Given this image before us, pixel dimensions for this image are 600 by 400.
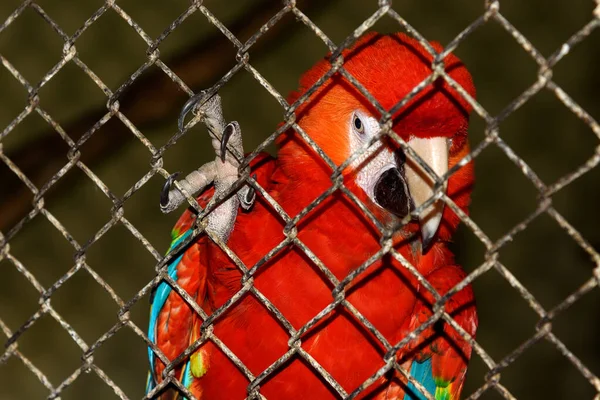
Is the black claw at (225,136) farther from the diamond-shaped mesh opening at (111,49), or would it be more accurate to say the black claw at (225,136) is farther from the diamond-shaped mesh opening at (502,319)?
the diamond-shaped mesh opening at (502,319)

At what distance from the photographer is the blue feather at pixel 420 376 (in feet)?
4.56

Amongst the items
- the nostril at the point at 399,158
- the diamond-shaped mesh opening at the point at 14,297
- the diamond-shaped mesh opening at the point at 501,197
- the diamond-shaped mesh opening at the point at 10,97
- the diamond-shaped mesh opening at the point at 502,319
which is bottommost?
the diamond-shaped mesh opening at the point at 502,319

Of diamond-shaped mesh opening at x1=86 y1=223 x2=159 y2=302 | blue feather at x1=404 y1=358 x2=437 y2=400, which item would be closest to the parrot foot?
blue feather at x1=404 y1=358 x2=437 y2=400

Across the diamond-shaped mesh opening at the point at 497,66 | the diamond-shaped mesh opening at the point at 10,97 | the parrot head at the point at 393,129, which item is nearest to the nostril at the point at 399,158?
the parrot head at the point at 393,129

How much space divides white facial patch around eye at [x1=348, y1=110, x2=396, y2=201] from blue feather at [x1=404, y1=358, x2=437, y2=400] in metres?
0.39

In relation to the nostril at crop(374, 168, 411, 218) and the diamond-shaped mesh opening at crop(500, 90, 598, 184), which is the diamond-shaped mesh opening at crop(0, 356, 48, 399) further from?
the diamond-shaped mesh opening at crop(500, 90, 598, 184)

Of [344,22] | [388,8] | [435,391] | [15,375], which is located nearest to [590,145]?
[344,22]

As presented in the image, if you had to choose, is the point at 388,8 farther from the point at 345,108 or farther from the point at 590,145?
the point at 590,145

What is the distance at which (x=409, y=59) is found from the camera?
1.20 metres

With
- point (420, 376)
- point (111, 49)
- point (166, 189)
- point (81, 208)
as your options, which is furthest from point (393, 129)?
point (81, 208)

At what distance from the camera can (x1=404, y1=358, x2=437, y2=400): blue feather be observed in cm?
139

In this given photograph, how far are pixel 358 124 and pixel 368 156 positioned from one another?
0.08 m

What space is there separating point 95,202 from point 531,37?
2017mm

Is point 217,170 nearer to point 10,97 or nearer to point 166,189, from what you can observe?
point 166,189
